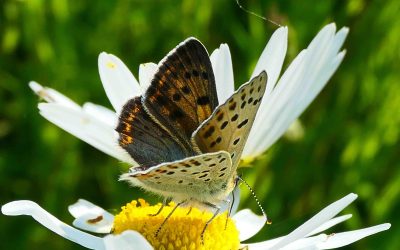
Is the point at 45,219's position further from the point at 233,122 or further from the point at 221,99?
the point at 221,99

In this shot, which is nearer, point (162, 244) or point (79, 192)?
point (162, 244)

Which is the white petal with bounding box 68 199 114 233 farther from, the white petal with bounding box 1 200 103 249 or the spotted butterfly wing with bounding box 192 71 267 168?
the spotted butterfly wing with bounding box 192 71 267 168

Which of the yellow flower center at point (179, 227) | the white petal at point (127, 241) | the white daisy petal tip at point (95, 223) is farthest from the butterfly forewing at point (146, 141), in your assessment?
the white petal at point (127, 241)

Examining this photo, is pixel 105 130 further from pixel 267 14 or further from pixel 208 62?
pixel 267 14

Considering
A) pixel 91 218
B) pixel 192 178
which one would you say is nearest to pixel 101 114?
pixel 91 218

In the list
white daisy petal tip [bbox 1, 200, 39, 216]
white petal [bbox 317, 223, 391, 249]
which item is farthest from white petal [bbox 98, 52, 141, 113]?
white petal [bbox 317, 223, 391, 249]

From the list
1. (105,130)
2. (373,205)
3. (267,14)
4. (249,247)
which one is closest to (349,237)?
(249,247)

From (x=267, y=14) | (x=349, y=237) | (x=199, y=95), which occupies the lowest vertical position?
(x=349, y=237)
